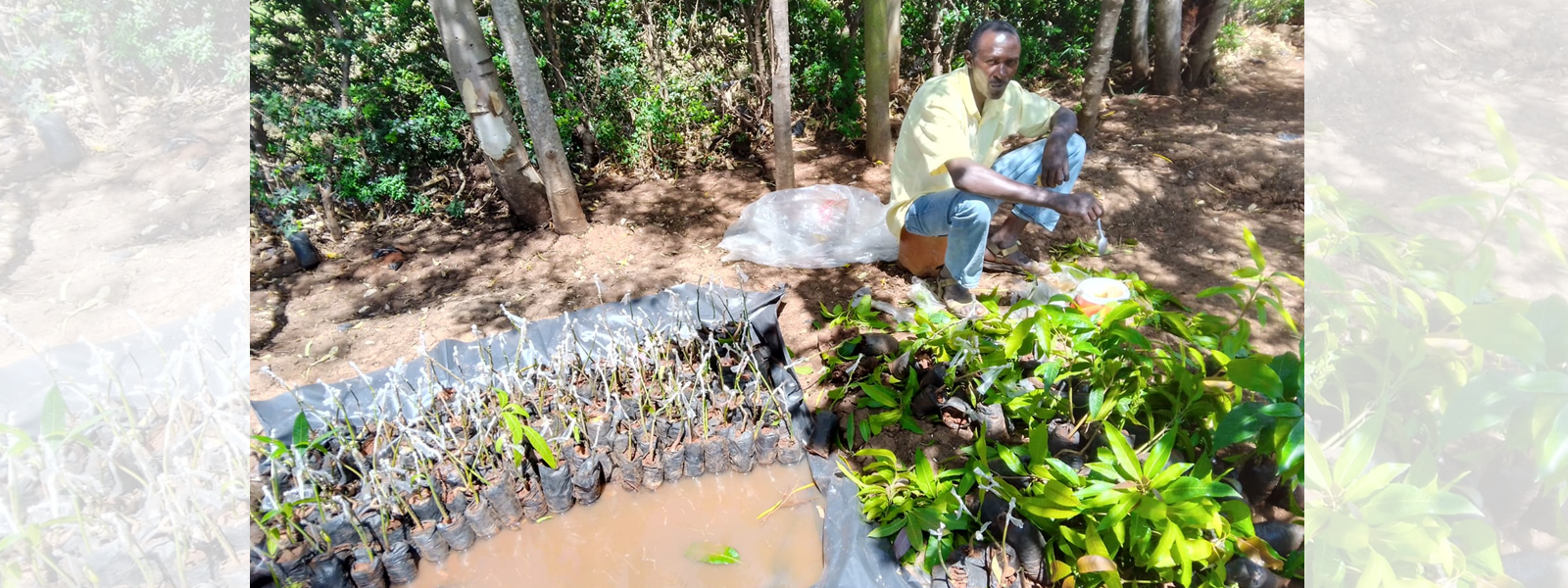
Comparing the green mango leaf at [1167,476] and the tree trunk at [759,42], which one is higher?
the tree trunk at [759,42]

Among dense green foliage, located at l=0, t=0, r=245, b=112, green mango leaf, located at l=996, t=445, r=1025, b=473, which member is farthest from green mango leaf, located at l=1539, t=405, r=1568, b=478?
dense green foliage, located at l=0, t=0, r=245, b=112

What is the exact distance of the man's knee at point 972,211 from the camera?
294 centimetres

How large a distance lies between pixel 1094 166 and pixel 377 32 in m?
4.39

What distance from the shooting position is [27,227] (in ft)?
14.3

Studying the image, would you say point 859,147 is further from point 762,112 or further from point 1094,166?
point 1094,166

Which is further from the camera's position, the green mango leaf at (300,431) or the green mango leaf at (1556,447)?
the green mango leaf at (300,431)

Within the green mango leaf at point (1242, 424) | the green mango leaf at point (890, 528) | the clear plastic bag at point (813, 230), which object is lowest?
the green mango leaf at point (890, 528)

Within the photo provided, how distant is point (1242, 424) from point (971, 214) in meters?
1.53

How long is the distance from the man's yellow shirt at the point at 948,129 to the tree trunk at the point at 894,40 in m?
1.55

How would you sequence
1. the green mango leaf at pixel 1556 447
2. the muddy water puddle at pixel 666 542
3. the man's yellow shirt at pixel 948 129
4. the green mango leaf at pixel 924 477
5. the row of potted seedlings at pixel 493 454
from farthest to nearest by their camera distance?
the man's yellow shirt at pixel 948 129 → the muddy water puddle at pixel 666 542 → the row of potted seedlings at pixel 493 454 → the green mango leaf at pixel 924 477 → the green mango leaf at pixel 1556 447

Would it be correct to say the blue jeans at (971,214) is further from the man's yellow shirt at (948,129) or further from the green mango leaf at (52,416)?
the green mango leaf at (52,416)

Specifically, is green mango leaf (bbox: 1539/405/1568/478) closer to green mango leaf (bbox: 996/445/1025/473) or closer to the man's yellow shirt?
green mango leaf (bbox: 996/445/1025/473)

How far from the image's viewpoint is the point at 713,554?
2330 mm

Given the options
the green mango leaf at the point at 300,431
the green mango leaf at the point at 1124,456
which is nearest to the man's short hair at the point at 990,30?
the green mango leaf at the point at 1124,456
